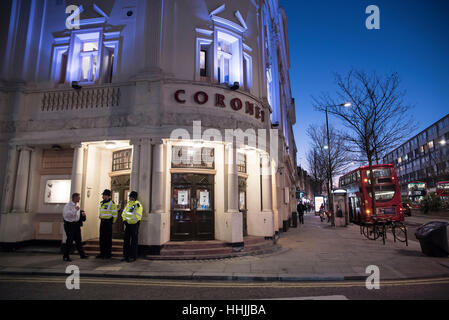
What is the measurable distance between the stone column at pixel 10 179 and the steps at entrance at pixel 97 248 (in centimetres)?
342

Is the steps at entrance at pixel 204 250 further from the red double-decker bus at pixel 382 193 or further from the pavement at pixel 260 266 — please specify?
the red double-decker bus at pixel 382 193

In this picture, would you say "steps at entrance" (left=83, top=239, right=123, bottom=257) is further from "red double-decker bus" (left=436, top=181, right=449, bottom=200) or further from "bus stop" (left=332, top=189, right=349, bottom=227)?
"red double-decker bus" (left=436, top=181, right=449, bottom=200)

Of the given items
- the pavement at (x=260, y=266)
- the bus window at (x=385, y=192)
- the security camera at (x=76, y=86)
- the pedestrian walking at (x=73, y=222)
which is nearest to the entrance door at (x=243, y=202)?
the pavement at (x=260, y=266)

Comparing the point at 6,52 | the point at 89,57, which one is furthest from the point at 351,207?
the point at 6,52

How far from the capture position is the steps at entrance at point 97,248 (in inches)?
364

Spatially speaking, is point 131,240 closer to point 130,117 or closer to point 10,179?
point 130,117

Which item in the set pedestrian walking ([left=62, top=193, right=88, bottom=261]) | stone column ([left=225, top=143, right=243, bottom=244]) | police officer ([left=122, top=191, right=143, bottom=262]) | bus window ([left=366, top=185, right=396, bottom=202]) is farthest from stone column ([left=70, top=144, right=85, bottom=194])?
bus window ([left=366, top=185, right=396, bottom=202])

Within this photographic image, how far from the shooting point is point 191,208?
10.6 metres

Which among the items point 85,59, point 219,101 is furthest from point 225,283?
point 85,59

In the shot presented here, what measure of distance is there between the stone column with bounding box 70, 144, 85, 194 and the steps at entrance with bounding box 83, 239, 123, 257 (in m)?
1.96

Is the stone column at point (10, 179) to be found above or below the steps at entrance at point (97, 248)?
above

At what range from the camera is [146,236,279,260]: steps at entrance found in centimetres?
876

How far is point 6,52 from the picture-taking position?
11273mm

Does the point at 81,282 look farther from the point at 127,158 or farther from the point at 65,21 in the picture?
the point at 65,21
